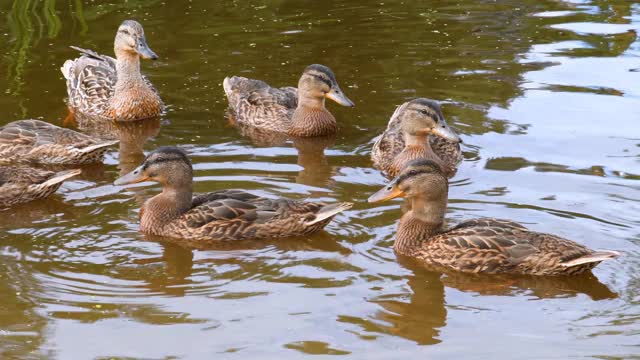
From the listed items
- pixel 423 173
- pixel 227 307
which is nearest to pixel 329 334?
pixel 227 307

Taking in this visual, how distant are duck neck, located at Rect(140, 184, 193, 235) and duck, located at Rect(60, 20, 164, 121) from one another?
3.37m

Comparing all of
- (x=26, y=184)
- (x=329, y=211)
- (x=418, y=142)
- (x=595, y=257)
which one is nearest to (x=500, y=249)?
(x=595, y=257)

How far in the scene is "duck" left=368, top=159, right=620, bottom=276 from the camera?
28.0ft

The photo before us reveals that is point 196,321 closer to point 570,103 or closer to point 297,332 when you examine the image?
point 297,332

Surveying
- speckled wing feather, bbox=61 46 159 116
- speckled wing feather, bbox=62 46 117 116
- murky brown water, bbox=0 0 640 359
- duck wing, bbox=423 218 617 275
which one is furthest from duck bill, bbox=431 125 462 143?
speckled wing feather, bbox=62 46 117 116

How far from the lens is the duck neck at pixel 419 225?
9016mm

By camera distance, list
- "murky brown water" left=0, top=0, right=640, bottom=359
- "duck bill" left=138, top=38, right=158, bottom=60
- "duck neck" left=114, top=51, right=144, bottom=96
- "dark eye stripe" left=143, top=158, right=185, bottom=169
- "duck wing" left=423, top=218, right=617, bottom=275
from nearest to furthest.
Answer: "murky brown water" left=0, top=0, right=640, bottom=359 → "duck wing" left=423, top=218, right=617, bottom=275 → "dark eye stripe" left=143, top=158, right=185, bottom=169 → "duck bill" left=138, top=38, right=158, bottom=60 → "duck neck" left=114, top=51, right=144, bottom=96

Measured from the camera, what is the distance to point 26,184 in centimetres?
1030

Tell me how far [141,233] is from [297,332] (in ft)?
7.58

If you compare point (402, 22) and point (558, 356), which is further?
point (402, 22)

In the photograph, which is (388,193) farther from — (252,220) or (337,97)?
(337,97)

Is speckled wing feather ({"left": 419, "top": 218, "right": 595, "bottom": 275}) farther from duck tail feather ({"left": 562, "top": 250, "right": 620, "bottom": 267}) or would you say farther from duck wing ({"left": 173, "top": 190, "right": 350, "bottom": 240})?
duck wing ({"left": 173, "top": 190, "right": 350, "bottom": 240})

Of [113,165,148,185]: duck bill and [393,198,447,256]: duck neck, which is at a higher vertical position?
[113,165,148,185]: duck bill

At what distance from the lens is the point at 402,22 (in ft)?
52.7
